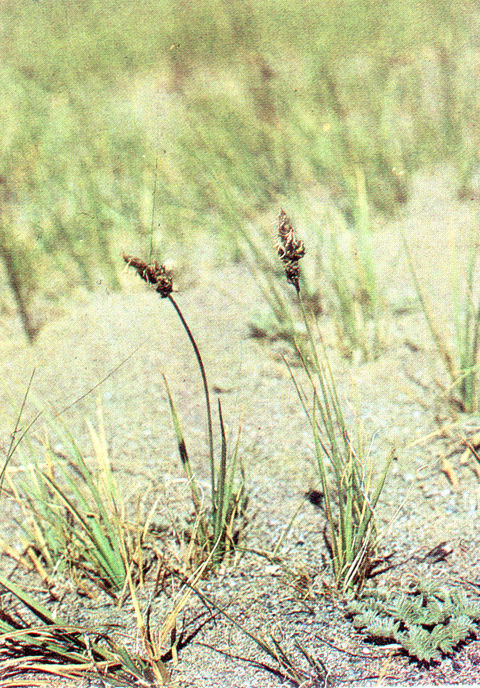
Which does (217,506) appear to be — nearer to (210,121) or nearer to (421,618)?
(421,618)

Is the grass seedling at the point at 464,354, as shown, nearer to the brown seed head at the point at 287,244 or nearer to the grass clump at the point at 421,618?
the grass clump at the point at 421,618

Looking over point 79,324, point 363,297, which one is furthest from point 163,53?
point 363,297

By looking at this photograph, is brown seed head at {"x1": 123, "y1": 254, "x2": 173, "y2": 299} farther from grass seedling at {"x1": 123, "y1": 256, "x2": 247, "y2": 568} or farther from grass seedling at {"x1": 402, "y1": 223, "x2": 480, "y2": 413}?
grass seedling at {"x1": 402, "y1": 223, "x2": 480, "y2": 413}

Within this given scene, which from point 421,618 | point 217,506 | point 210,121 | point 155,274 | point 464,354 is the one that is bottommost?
point 421,618

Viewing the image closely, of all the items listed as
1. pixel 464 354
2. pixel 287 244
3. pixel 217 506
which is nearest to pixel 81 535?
pixel 217 506

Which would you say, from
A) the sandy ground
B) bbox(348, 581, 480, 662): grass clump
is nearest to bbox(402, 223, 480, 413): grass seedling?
the sandy ground

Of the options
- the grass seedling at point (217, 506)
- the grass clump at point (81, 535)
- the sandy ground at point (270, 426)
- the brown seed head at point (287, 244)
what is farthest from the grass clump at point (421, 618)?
the brown seed head at point (287, 244)
